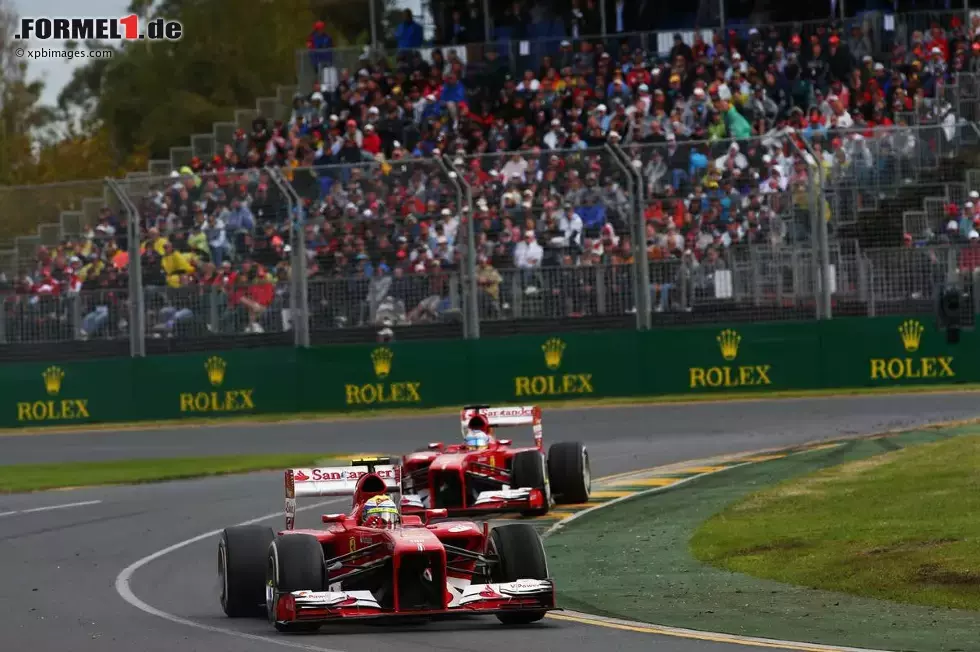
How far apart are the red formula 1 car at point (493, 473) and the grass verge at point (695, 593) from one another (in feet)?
1.86

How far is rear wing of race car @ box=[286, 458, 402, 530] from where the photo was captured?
12.5 m

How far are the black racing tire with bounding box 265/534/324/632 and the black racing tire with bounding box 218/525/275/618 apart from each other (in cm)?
54

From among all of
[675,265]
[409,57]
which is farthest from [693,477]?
[409,57]

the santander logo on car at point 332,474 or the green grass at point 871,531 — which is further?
the santander logo on car at point 332,474

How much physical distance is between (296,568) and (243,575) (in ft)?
3.16

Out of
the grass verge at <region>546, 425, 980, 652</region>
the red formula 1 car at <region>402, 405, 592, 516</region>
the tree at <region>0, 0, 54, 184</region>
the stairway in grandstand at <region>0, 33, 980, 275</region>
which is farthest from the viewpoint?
the tree at <region>0, 0, 54, 184</region>

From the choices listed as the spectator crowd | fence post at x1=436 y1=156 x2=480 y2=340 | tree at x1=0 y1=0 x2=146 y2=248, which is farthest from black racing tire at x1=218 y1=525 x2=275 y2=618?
tree at x1=0 y1=0 x2=146 y2=248

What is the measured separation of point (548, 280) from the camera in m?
30.3

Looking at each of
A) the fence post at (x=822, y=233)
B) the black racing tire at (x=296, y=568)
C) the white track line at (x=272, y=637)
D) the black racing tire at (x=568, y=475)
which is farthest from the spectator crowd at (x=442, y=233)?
the black racing tire at (x=296, y=568)

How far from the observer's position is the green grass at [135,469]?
2355cm

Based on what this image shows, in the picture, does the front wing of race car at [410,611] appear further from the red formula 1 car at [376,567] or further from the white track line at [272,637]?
the white track line at [272,637]

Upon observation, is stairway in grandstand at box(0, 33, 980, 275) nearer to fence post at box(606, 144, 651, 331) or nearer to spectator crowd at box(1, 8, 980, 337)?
spectator crowd at box(1, 8, 980, 337)

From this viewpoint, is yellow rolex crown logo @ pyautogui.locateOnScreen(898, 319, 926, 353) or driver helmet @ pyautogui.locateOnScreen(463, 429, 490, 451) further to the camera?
yellow rolex crown logo @ pyautogui.locateOnScreen(898, 319, 926, 353)

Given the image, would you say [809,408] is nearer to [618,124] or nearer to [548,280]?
[548,280]
